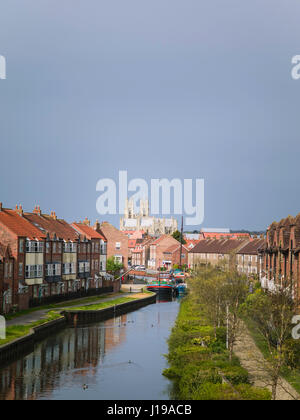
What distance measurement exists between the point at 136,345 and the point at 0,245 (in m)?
16.0

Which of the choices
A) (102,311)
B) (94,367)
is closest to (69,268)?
(102,311)

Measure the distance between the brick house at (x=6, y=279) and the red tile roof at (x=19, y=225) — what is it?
3.29 meters

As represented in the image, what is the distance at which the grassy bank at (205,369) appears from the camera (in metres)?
27.0

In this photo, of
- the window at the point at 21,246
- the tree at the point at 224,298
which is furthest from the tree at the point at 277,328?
the window at the point at 21,246

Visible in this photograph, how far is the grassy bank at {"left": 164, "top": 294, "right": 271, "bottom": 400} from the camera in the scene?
26984 mm

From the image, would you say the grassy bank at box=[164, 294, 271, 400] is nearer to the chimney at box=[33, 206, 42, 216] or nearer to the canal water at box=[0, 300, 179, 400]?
the canal water at box=[0, 300, 179, 400]

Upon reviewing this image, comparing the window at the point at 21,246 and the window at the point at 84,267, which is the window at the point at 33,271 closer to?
the window at the point at 21,246

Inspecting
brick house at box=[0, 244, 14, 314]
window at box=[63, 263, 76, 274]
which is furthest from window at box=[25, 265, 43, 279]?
window at box=[63, 263, 76, 274]

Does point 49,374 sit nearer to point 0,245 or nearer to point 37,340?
point 37,340

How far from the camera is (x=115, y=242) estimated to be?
396ft

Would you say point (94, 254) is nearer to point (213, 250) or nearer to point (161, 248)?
point (213, 250)

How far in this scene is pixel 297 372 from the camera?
32875 mm

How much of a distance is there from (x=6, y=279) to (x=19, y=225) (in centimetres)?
880
